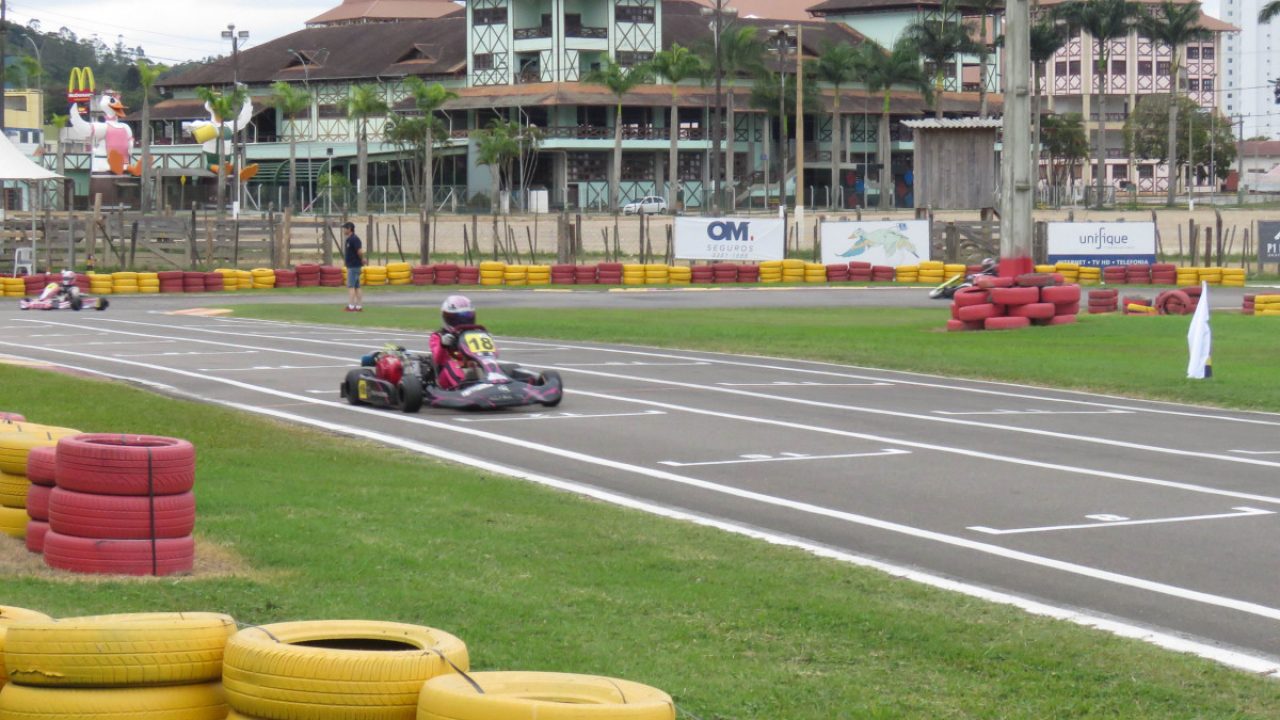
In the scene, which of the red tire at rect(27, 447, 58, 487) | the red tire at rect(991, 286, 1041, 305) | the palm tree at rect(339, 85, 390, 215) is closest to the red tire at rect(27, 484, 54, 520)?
the red tire at rect(27, 447, 58, 487)

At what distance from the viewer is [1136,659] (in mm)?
7145

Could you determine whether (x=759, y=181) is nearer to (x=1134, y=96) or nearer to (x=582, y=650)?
(x=1134, y=96)

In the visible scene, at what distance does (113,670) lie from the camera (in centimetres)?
548

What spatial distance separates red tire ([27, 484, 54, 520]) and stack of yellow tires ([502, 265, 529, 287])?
40.9 m

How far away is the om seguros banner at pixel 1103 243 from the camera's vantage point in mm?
51469

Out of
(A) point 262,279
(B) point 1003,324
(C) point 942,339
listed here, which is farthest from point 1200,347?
(A) point 262,279

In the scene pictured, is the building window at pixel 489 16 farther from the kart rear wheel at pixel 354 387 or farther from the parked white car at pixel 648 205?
the kart rear wheel at pixel 354 387

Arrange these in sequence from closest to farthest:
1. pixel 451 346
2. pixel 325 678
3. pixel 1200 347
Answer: pixel 325 678 < pixel 451 346 < pixel 1200 347

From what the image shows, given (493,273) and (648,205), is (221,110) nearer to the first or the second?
(648,205)

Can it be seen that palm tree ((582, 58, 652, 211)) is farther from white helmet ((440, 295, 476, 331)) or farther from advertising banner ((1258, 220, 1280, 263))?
white helmet ((440, 295, 476, 331))

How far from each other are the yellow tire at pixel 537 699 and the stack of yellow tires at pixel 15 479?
5.38m

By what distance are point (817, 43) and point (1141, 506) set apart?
90473mm

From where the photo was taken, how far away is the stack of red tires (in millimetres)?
8633

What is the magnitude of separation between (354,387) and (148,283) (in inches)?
1146
